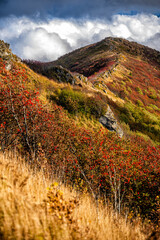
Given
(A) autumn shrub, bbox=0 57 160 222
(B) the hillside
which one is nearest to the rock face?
(B) the hillside

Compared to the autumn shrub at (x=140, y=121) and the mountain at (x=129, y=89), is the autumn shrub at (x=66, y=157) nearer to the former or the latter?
the mountain at (x=129, y=89)

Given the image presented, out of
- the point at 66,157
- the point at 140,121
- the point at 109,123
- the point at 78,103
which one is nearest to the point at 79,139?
the point at 66,157

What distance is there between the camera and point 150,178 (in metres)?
7.50

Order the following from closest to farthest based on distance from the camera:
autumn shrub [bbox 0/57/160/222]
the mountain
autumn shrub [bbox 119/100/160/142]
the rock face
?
autumn shrub [bbox 0/57/160/222] < the rock face < autumn shrub [bbox 119/100/160/142] < the mountain

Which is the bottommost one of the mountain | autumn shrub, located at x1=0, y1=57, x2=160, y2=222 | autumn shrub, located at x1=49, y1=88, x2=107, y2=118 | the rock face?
autumn shrub, located at x1=0, y1=57, x2=160, y2=222

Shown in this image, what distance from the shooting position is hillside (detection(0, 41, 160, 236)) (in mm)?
6352

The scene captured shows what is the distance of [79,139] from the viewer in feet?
35.6

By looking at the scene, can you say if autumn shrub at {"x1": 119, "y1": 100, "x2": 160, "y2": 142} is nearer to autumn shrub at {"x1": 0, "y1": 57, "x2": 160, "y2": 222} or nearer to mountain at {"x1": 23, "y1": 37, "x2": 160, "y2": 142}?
mountain at {"x1": 23, "y1": 37, "x2": 160, "y2": 142}

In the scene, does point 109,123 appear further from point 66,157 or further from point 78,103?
point 66,157

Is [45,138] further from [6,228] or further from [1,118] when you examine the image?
[6,228]

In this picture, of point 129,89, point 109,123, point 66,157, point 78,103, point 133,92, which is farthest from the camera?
point 129,89

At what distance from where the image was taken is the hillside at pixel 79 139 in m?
6.35

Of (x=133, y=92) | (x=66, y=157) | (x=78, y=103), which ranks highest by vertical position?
(x=133, y=92)

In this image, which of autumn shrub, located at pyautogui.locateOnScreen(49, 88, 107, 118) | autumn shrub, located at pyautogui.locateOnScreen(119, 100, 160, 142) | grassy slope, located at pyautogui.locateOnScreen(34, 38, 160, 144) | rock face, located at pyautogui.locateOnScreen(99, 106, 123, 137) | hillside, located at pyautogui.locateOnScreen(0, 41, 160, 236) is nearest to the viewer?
hillside, located at pyautogui.locateOnScreen(0, 41, 160, 236)
